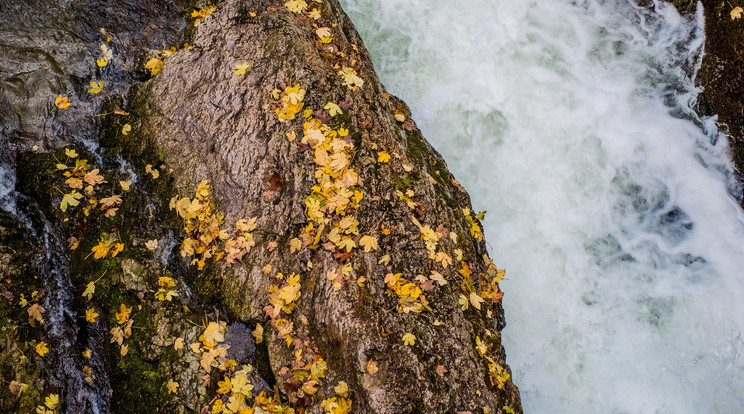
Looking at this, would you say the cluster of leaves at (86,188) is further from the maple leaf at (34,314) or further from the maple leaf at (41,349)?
the maple leaf at (41,349)

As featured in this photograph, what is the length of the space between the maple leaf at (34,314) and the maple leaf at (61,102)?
81.1 inches

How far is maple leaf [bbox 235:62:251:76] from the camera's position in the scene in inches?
168

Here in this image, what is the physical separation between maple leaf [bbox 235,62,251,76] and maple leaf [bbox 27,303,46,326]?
2.64 metres

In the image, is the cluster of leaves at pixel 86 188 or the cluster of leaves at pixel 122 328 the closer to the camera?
the cluster of leaves at pixel 122 328

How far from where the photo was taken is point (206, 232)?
3.96m

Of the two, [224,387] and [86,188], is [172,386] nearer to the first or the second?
[224,387]

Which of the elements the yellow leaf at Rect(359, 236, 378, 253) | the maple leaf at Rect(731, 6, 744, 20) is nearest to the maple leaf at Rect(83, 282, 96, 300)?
the yellow leaf at Rect(359, 236, 378, 253)

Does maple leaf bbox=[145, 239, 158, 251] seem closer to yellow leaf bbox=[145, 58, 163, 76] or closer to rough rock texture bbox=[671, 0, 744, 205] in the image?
yellow leaf bbox=[145, 58, 163, 76]

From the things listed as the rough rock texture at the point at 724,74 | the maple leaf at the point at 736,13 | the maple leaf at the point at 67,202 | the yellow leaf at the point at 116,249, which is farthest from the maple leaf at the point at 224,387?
the maple leaf at the point at 736,13

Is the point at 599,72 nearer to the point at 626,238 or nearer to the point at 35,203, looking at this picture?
the point at 626,238

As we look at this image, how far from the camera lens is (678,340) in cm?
494

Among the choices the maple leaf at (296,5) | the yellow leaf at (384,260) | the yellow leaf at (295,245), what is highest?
the maple leaf at (296,5)

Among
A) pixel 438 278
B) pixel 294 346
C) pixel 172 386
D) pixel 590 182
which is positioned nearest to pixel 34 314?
pixel 172 386

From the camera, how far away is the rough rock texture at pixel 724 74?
5.50m
